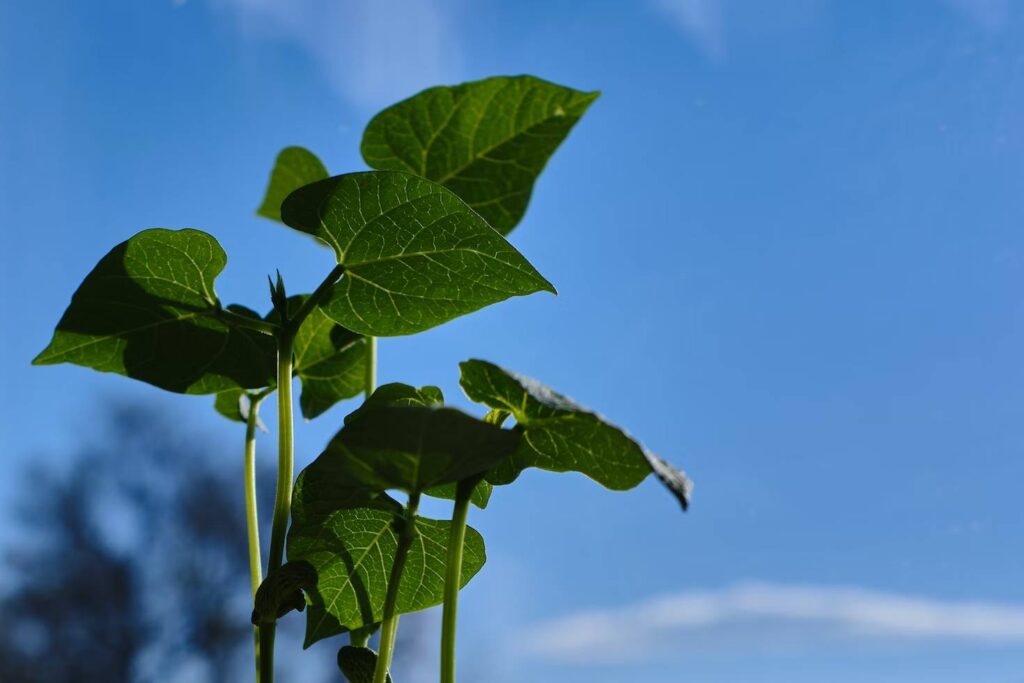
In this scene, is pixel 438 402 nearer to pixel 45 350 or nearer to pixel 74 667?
pixel 45 350

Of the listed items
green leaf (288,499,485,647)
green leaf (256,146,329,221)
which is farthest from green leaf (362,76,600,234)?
green leaf (288,499,485,647)

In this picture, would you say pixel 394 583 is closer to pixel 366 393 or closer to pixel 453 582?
pixel 453 582

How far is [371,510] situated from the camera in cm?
31

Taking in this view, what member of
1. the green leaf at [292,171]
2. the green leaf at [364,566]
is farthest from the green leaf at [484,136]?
the green leaf at [364,566]

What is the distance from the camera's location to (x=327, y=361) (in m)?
0.42

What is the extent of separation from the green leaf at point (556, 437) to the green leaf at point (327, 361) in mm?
150

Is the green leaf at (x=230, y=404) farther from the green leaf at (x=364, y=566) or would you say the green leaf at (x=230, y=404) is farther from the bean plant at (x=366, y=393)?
the green leaf at (x=364, y=566)

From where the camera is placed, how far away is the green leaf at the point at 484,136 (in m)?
0.42

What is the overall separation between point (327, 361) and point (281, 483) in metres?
0.13

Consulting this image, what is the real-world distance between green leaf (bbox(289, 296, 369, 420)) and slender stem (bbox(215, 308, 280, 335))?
8 cm

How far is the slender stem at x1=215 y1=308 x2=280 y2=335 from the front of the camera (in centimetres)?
30

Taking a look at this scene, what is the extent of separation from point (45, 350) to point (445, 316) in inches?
5.7

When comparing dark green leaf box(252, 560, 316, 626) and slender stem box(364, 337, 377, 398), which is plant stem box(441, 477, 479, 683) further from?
slender stem box(364, 337, 377, 398)

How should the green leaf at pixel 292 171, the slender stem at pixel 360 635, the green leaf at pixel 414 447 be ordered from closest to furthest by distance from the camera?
the green leaf at pixel 414 447
the slender stem at pixel 360 635
the green leaf at pixel 292 171
